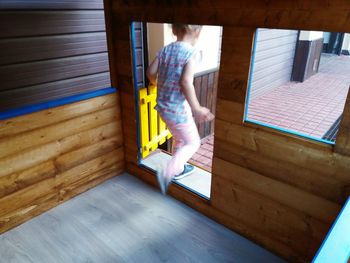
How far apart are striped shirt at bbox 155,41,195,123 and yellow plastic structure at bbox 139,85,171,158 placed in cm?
34

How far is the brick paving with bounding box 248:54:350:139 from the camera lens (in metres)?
3.71

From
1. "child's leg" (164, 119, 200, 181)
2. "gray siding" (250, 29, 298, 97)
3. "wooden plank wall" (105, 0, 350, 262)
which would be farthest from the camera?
"gray siding" (250, 29, 298, 97)

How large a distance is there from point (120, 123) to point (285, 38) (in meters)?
3.50

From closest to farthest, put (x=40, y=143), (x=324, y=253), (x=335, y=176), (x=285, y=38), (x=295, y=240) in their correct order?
1. (x=324, y=253)
2. (x=335, y=176)
3. (x=295, y=240)
4. (x=40, y=143)
5. (x=285, y=38)

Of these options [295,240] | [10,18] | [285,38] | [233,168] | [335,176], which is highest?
[10,18]

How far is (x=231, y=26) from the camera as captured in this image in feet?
5.22

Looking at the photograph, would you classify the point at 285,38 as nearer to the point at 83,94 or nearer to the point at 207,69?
the point at 207,69

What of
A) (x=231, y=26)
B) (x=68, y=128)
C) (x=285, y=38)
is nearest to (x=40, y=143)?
(x=68, y=128)

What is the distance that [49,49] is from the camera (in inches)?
82.0

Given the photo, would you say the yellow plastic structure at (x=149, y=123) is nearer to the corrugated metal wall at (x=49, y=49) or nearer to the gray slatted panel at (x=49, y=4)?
the corrugated metal wall at (x=49, y=49)

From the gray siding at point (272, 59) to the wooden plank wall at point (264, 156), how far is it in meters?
2.63

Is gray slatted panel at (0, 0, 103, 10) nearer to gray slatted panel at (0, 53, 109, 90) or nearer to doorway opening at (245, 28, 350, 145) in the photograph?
gray slatted panel at (0, 53, 109, 90)

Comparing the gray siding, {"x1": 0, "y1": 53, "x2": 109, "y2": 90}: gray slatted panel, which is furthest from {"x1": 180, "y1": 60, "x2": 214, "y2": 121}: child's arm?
the gray siding

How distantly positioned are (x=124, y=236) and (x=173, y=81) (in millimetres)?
1118
